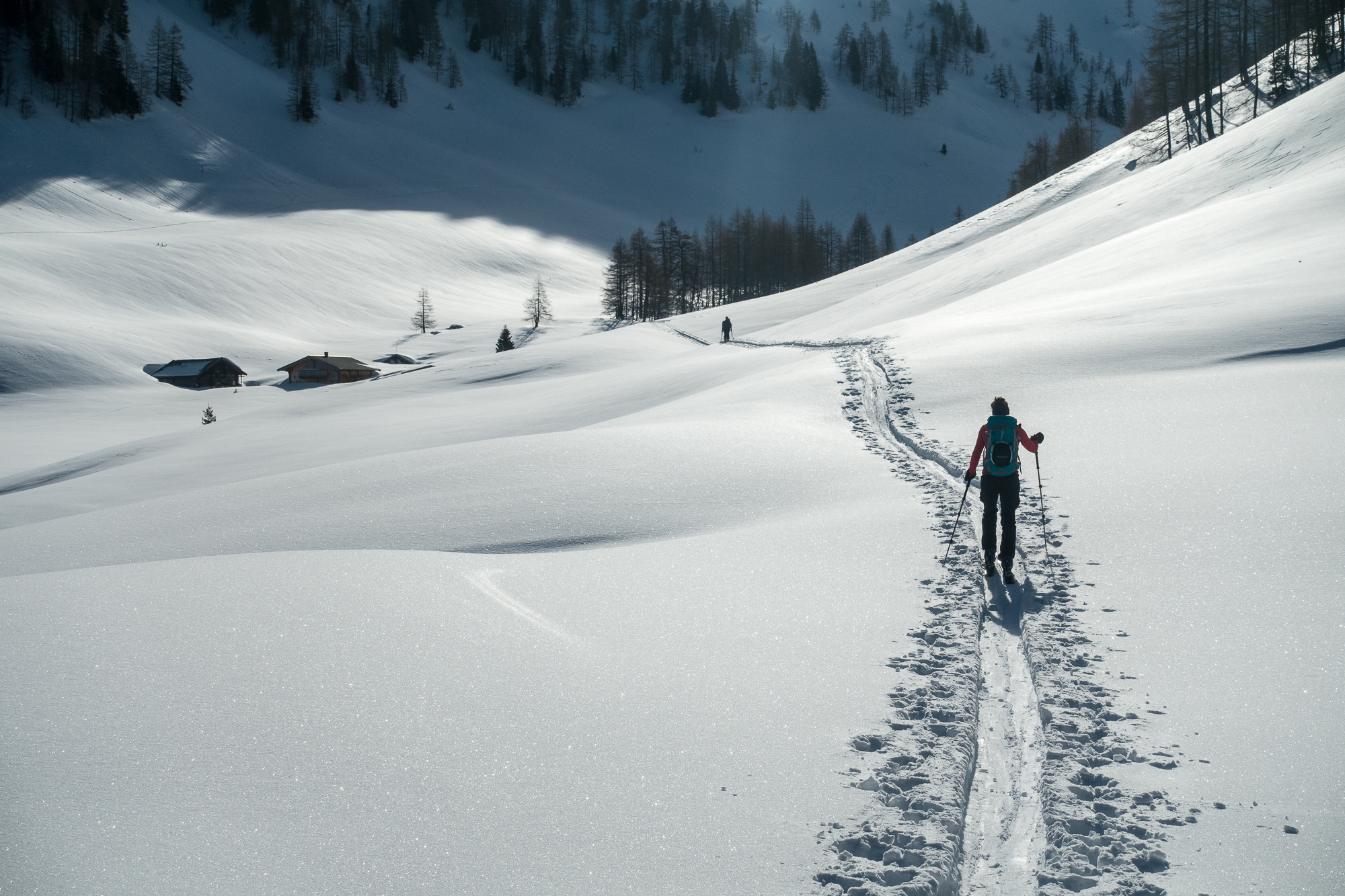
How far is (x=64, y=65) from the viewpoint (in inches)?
4380

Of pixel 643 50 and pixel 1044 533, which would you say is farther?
pixel 643 50

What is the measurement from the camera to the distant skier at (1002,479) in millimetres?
7863

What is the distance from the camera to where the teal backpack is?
26.5ft

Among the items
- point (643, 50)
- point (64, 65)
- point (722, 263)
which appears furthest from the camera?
point (643, 50)

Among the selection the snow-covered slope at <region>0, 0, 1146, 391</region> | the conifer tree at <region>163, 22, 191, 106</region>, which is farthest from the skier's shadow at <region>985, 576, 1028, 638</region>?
the conifer tree at <region>163, 22, 191, 106</region>

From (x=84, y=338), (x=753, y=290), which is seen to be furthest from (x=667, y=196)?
(x=84, y=338)

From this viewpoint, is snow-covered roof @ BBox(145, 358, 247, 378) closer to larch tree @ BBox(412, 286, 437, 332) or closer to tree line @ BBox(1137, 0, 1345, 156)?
larch tree @ BBox(412, 286, 437, 332)

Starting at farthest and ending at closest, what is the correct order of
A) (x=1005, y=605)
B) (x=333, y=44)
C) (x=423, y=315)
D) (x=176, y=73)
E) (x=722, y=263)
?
(x=333, y=44) < (x=176, y=73) < (x=722, y=263) < (x=423, y=315) < (x=1005, y=605)

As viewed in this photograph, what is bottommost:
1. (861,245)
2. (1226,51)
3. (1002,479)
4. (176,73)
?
(1002,479)

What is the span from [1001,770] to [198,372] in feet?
198

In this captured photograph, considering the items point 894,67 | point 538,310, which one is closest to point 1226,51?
point 538,310

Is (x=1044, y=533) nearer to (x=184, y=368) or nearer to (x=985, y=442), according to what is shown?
(x=985, y=442)

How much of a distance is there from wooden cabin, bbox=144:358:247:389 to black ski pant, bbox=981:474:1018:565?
58.3 m

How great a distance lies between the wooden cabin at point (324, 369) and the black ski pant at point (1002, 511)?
182ft
